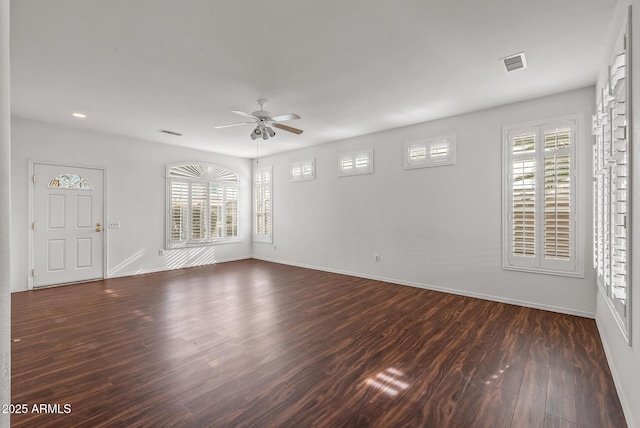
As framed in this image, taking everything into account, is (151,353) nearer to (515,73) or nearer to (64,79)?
(64,79)

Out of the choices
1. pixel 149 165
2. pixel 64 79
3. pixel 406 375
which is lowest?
pixel 406 375

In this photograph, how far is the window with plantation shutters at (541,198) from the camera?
12.6ft

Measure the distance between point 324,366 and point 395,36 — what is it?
2978 millimetres

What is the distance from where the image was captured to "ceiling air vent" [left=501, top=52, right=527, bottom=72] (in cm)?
304

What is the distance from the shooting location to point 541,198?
4.01 m

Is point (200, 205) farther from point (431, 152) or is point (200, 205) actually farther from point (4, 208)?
point (4, 208)

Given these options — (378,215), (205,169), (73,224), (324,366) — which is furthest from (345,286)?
(73,224)

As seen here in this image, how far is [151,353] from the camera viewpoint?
278cm

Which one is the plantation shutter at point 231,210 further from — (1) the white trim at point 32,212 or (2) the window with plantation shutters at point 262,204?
(1) the white trim at point 32,212

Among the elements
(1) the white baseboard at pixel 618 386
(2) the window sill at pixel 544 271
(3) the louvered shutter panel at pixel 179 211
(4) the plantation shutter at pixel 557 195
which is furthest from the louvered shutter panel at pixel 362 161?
(1) the white baseboard at pixel 618 386

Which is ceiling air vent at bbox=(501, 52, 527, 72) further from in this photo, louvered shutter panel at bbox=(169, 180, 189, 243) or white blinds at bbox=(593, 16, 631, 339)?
louvered shutter panel at bbox=(169, 180, 189, 243)

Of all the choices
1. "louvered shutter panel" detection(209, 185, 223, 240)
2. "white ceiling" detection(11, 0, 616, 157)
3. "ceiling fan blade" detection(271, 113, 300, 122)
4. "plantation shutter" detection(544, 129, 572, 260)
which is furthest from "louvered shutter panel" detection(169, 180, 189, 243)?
"plantation shutter" detection(544, 129, 572, 260)

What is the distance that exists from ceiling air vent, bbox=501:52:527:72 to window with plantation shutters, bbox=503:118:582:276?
1200mm

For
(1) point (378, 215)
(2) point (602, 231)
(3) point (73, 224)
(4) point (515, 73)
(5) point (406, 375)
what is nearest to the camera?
(5) point (406, 375)
